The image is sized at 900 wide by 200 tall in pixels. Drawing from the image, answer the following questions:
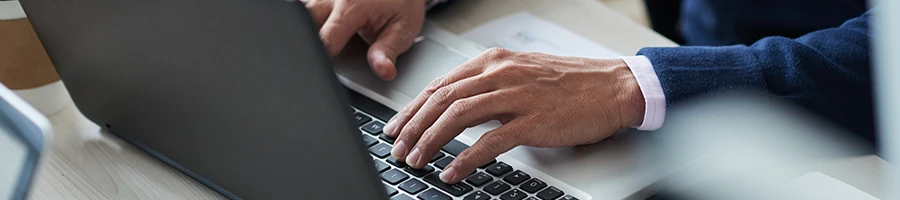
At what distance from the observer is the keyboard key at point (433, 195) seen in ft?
2.25

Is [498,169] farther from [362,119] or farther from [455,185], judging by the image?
[362,119]

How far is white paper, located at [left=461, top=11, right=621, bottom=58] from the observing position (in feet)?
3.18

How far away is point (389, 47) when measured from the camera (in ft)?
3.09

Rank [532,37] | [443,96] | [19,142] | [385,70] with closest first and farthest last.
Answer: [19,142] < [443,96] < [385,70] < [532,37]

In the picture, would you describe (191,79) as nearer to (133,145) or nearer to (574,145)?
(133,145)

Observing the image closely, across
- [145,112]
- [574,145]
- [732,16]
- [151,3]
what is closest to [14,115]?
[151,3]

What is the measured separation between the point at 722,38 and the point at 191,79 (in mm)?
897

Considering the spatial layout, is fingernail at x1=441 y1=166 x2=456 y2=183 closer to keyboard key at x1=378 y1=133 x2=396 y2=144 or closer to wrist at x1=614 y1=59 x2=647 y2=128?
keyboard key at x1=378 y1=133 x2=396 y2=144

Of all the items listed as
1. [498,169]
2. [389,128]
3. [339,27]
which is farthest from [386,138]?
[339,27]

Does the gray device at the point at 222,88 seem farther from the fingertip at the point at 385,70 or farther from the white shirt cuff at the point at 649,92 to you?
the white shirt cuff at the point at 649,92

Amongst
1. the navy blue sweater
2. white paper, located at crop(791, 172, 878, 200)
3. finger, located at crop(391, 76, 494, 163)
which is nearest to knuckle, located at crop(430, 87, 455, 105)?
finger, located at crop(391, 76, 494, 163)

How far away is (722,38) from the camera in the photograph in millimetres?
1290

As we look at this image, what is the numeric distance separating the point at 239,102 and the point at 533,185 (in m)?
0.26

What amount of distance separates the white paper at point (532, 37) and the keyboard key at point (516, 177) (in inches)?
10.3
